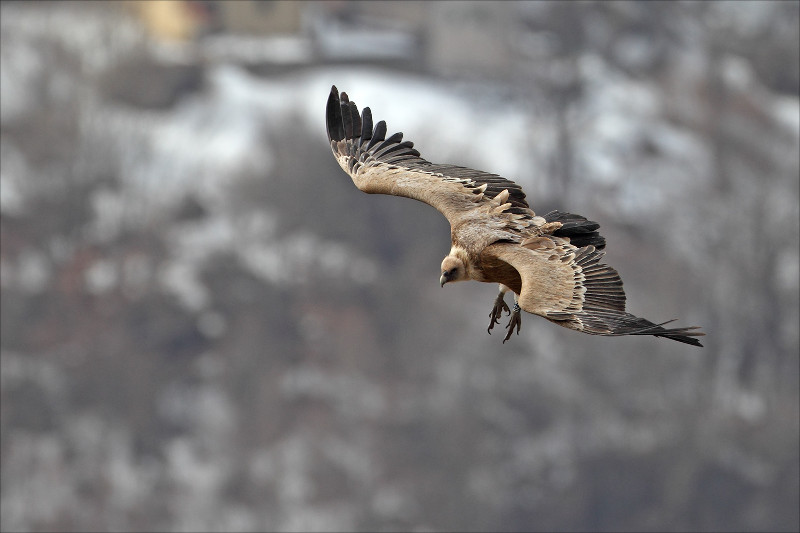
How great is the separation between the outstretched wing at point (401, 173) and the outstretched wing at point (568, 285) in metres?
1.08

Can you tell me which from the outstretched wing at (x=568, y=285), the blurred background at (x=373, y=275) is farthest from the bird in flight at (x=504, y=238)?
the blurred background at (x=373, y=275)

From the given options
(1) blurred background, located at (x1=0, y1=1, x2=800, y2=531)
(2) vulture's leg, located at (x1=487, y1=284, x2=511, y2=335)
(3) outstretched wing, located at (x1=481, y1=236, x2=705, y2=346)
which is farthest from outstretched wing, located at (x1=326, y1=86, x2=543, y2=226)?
(1) blurred background, located at (x1=0, y1=1, x2=800, y2=531)

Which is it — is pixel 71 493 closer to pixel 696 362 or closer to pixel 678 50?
pixel 696 362

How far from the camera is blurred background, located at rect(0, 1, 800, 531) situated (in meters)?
79.6

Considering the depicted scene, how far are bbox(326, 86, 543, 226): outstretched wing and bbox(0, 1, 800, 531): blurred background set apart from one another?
55.6 meters

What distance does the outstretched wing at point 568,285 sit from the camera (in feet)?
57.2

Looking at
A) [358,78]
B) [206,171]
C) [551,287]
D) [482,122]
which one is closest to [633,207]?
[482,122]

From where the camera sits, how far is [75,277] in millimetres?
87875

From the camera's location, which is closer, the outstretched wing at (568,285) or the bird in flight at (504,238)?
the outstretched wing at (568,285)

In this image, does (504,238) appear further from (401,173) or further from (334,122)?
(334,122)

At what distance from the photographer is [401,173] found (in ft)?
70.9

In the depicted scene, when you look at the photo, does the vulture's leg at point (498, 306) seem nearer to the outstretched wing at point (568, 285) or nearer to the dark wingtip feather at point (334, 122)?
the outstretched wing at point (568, 285)

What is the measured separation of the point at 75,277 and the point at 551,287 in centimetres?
7187

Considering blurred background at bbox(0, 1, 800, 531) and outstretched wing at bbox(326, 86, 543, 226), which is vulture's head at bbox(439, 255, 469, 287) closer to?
outstretched wing at bbox(326, 86, 543, 226)
